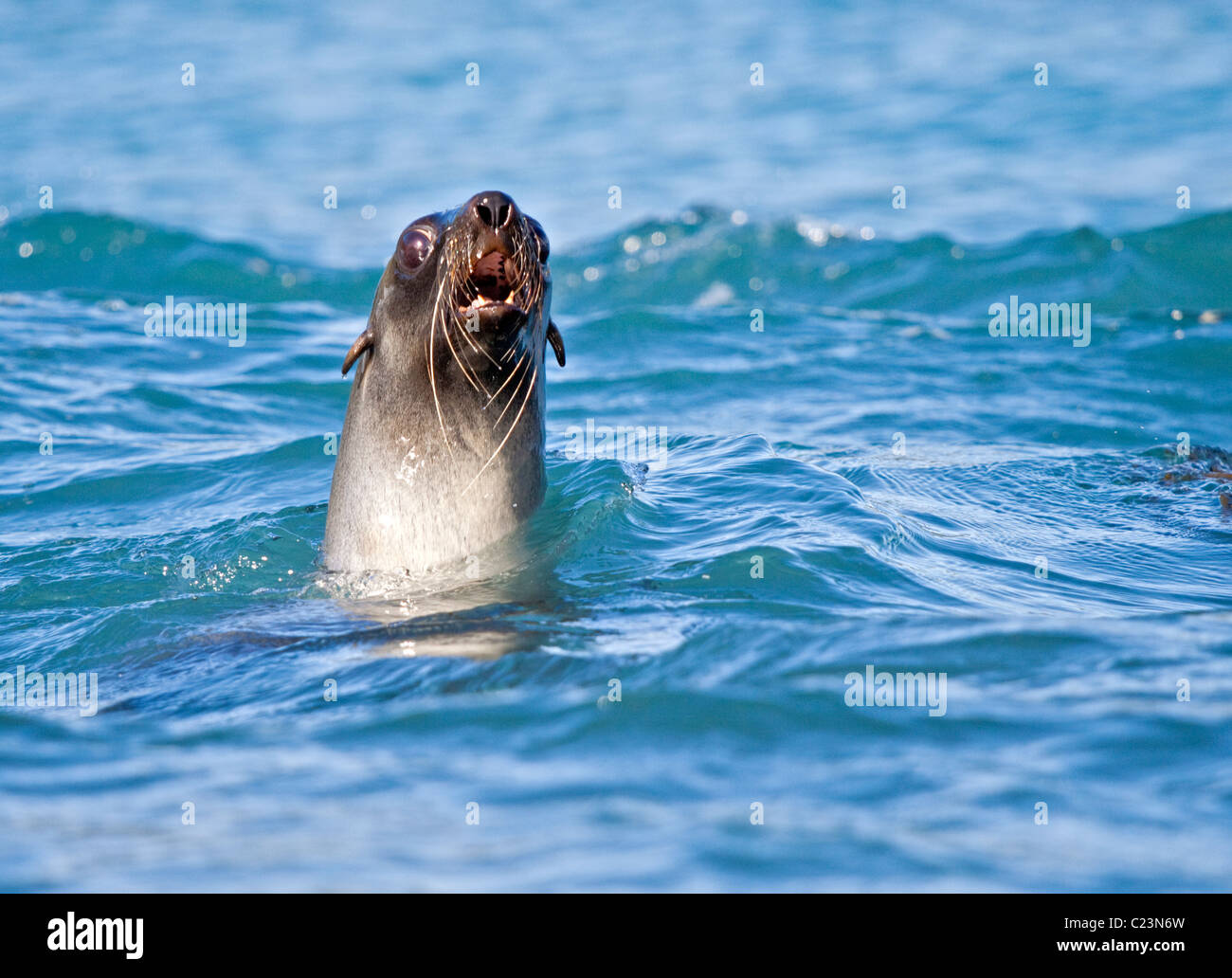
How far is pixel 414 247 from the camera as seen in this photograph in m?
6.13

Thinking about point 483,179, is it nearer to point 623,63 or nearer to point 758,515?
point 623,63

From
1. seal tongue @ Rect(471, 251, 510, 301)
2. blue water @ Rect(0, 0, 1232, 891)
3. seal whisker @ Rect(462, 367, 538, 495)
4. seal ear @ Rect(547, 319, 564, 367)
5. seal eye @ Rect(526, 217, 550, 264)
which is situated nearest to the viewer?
blue water @ Rect(0, 0, 1232, 891)

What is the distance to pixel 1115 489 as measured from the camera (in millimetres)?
8656

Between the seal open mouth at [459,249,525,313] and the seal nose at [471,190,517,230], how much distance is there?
12 centimetres

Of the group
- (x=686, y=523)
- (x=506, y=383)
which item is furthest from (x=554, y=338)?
(x=686, y=523)

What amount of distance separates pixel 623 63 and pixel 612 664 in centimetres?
2449

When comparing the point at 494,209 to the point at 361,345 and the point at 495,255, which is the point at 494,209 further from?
the point at 361,345

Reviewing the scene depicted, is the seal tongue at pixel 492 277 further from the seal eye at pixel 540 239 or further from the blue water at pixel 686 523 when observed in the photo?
the blue water at pixel 686 523

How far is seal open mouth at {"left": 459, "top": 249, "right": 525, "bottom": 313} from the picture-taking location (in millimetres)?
5852

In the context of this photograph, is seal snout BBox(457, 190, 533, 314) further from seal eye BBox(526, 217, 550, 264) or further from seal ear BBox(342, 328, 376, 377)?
seal ear BBox(342, 328, 376, 377)

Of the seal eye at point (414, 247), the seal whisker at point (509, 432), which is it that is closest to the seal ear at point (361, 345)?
the seal eye at point (414, 247)

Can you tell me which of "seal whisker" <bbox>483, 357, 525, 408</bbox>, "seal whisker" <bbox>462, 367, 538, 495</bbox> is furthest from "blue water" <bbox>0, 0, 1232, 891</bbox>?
"seal whisker" <bbox>483, 357, 525, 408</bbox>

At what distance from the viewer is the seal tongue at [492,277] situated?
230 inches

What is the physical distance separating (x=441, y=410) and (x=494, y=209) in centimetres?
Answer: 99
